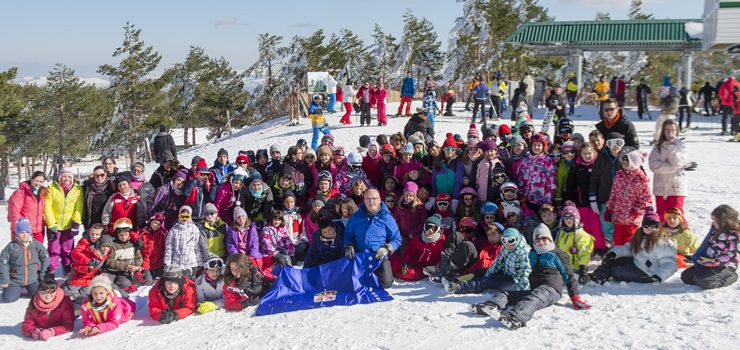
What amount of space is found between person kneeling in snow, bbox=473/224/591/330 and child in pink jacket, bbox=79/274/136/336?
3.89 m

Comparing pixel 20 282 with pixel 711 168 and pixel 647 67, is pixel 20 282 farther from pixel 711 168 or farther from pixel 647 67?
pixel 647 67

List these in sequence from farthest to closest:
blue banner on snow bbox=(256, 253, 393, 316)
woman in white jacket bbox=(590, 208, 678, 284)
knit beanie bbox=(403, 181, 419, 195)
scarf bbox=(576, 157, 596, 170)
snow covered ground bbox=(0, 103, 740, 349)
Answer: knit beanie bbox=(403, 181, 419, 195)
scarf bbox=(576, 157, 596, 170)
blue banner on snow bbox=(256, 253, 393, 316)
woman in white jacket bbox=(590, 208, 678, 284)
snow covered ground bbox=(0, 103, 740, 349)

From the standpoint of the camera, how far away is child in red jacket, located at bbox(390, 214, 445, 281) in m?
7.17

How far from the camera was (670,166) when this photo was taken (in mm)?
6965

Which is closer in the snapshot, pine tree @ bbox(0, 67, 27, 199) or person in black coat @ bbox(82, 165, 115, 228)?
person in black coat @ bbox(82, 165, 115, 228)

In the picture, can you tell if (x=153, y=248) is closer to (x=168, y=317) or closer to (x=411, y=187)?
(x=168, y=317)

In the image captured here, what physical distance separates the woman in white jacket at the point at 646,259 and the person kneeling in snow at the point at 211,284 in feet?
14.2

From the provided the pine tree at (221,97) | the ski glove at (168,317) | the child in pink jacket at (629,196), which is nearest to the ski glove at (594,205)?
the child in pink jacket at (629,196)

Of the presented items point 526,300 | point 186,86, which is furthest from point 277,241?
point 186,86

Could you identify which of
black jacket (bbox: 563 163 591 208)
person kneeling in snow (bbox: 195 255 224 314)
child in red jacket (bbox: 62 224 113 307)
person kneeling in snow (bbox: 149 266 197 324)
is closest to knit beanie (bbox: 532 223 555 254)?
black jacket (bbox: 563 163 591 208)

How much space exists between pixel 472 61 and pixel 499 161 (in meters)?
31.8

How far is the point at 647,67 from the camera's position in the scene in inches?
1716

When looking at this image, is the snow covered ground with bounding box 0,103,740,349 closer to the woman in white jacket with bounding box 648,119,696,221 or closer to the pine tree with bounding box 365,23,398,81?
the woman in white jacket with bounding box 648,119,696,221

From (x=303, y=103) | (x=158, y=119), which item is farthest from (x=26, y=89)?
(x=303, y=103)
